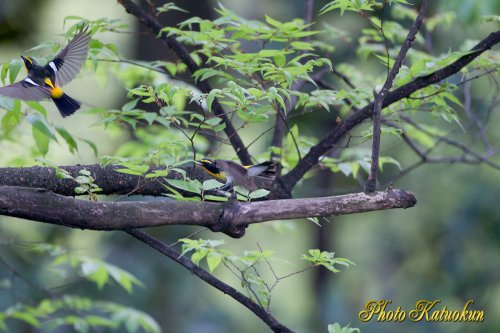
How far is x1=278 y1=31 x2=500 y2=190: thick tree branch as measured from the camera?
273 cm

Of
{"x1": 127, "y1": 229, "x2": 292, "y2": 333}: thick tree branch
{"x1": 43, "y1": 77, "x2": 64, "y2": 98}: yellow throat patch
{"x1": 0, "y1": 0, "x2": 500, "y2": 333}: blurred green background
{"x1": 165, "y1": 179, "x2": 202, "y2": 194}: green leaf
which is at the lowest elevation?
{"x1": 0, "y1": 0, "x2": 500, "y2": 333}: blurred green background

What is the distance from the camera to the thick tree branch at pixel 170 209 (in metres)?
1.97

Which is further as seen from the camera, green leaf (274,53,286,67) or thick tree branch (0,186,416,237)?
green leaf (274,53,286,67)

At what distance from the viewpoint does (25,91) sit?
2703 millimetres

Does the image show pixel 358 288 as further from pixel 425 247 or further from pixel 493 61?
pixel 493 61

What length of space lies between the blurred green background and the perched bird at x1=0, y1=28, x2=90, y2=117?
271cm

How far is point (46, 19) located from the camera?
28.4ft

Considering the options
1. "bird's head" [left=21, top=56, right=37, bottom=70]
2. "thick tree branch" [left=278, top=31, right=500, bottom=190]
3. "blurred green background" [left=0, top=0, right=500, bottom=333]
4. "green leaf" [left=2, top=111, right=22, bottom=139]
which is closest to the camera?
"green leaf" [left=2, top=111, right=22, bottom=139]

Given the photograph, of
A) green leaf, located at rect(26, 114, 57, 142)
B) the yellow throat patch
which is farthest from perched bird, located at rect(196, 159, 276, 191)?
the yellow throat patch

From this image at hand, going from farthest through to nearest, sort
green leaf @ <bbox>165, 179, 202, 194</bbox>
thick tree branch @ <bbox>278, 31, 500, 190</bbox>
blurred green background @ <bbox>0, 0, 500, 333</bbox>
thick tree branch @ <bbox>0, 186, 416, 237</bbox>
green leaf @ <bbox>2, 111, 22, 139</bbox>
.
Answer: blurred green background @ <bbox>0, 0, 500, 333</bbox> < thick tree branch @ <bbox>278, 31, 500, 190</bbox> < green leaf @ <bbox>2, 111, 22, 139</bbox> < green leaf @ <bbox>165, 179, 202, 194</bbox> < thick tree branch @ <bbox>0, 186, 416, 237</bbox>

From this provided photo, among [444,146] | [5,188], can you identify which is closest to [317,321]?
[444,146]

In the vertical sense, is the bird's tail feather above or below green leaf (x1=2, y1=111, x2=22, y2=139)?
below

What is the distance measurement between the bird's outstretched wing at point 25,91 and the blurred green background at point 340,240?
2870 millimetres

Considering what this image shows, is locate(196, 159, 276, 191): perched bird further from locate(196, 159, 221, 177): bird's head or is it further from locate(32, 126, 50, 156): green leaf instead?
locate(32, 126, 50, 156): green leaf
